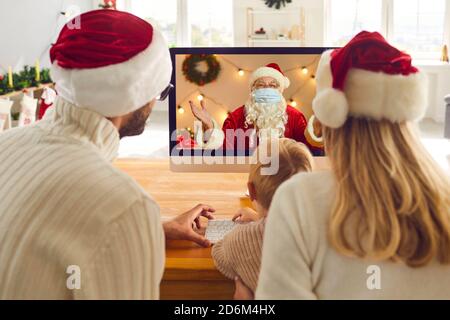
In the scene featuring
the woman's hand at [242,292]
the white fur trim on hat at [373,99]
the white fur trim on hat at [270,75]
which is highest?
the white fur trim on hat at [373,99]

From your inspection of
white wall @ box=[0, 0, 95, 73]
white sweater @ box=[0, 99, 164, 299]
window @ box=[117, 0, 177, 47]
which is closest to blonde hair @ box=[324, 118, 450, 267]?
white sweater @ box=[0, 99, 164, 299]

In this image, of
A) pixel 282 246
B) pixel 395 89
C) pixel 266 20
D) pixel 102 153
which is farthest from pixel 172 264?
pixel 266 20

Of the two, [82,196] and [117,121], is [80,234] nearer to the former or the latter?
[82,196]

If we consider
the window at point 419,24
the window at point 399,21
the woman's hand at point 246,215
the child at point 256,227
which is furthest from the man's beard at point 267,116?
the window at point 419,24

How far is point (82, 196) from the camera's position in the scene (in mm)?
1056

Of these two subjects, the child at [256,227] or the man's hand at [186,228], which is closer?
the child at [256,227]

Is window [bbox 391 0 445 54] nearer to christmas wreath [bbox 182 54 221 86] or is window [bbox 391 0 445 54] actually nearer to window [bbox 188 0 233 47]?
window [bbox 188 0 233 47]

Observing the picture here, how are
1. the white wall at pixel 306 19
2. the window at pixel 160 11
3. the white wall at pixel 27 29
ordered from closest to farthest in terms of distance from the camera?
the white wall at pixel 27 29, the white wall at pixel 306 19, the window at pixel 160 11

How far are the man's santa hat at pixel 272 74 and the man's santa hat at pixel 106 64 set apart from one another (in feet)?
2.37

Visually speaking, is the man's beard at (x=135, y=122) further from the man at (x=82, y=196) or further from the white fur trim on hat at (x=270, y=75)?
the white fur trim on hat at (x=270, y=75)

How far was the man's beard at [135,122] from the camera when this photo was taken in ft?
4.18
